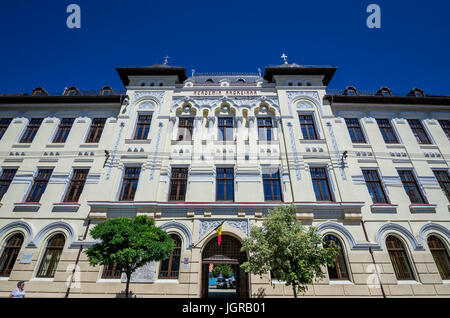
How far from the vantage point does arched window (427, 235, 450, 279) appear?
39.2 ft

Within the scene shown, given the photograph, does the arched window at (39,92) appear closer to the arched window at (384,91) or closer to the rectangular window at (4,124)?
the rectangular window at (4,124)

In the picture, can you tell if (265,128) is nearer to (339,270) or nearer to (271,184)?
(271,184)

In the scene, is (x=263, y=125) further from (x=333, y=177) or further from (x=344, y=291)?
(x=344, y=291)

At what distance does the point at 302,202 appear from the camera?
12.6 metres

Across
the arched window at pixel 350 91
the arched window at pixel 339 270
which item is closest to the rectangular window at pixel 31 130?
the arched window at pixel 339 270

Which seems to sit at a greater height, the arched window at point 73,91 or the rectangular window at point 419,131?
the arched window at point 73,91

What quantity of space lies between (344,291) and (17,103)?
27.3m

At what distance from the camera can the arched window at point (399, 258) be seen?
11.8 metres

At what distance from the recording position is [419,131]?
53.9ft

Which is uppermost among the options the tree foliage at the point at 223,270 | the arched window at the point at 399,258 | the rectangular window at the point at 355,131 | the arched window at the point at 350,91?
the arched window at the point at 350,91

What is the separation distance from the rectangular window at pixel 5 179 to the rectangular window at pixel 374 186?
25121 mm

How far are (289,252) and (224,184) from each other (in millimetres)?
6579

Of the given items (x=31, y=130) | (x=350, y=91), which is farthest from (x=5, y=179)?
(x=350, y=91)
